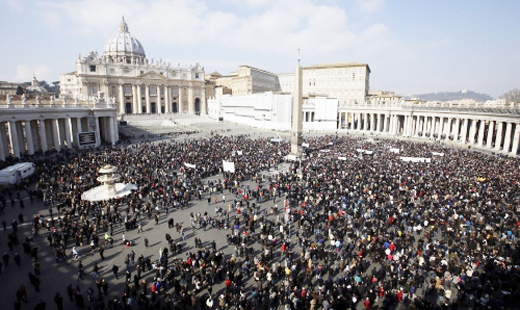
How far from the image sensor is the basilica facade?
270 ft

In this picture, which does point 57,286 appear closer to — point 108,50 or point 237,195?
point 237,195

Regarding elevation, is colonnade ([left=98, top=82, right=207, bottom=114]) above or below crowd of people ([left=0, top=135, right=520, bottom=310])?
above

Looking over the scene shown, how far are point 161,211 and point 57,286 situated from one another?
7.46 meters

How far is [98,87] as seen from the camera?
3273 inches

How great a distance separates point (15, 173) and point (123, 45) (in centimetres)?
9176

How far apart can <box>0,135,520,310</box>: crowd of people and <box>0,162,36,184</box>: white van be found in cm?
138

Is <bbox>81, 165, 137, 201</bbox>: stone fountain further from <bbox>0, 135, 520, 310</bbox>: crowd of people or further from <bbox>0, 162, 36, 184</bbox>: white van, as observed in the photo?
<bbox>0, 162, 36, 184</bbox>: white van

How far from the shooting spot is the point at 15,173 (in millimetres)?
22359

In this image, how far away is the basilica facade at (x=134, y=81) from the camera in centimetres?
8219

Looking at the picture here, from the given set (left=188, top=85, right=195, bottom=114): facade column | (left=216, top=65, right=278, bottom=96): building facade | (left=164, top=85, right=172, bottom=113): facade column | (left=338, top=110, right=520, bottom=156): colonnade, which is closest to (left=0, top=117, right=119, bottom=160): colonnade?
(left=338, top=110, right=520, bottom=156): colonnade

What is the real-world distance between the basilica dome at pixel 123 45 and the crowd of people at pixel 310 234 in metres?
86.6

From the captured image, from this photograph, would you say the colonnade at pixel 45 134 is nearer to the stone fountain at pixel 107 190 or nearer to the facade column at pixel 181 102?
the stone fountain at pixel 107 190

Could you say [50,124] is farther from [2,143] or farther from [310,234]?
[310,234]

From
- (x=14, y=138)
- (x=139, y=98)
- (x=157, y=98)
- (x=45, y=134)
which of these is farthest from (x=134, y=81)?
(x=14, y=138)
